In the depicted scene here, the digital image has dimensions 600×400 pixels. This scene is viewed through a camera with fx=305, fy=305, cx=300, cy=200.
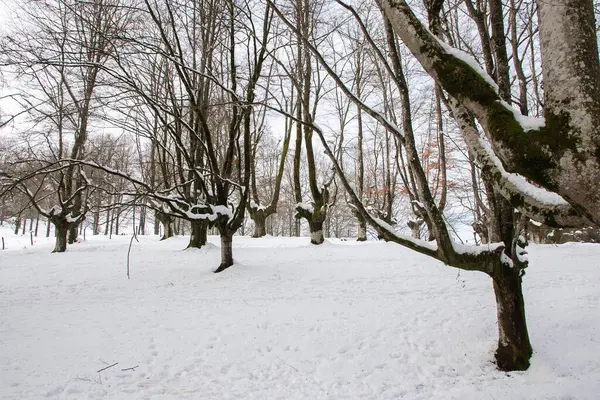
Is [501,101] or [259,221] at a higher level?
[501,101]

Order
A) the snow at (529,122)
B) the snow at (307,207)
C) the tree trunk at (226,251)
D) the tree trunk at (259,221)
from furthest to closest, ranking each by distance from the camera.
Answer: the tree trunk at (259,221) < the snow at (307,207) < the tree trunk at (226,251) < the snow at (529,122)

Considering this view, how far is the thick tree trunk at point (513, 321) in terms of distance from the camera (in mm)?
3027

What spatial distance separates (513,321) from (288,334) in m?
2.53

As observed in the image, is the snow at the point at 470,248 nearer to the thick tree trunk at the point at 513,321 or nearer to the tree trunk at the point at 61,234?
the thick tree trunk at the point at 513,321

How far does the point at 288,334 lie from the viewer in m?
3.98

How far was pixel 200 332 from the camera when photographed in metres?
3.96

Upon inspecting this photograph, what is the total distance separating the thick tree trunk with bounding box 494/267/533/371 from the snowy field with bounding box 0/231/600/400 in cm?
12

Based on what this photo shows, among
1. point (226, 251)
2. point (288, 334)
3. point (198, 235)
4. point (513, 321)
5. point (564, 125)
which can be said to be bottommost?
point (288, 334)

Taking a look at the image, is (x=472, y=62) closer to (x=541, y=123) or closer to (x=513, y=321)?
(x=541, y=123)

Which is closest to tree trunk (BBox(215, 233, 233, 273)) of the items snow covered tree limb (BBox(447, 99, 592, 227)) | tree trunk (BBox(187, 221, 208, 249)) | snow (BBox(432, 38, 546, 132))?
tree trunk (BBox(187, 221, 208, 249))

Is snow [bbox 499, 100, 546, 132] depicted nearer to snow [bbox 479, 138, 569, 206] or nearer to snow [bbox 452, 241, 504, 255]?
snow [bbox 479, 138, 569, 206]

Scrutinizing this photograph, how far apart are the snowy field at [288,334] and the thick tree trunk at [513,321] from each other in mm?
124

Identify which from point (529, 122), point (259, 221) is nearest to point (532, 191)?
point (529, 122)

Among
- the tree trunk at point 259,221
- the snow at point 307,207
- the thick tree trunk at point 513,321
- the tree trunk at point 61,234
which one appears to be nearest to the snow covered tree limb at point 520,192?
the thick tree trunk at point 513,321
